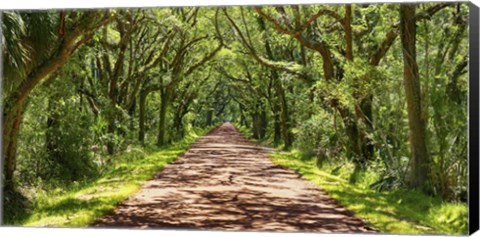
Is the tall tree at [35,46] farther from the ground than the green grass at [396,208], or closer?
farther from the ground

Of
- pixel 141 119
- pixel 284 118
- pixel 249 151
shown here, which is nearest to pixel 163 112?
pixel 141 119

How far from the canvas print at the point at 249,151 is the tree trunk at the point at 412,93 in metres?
0.02

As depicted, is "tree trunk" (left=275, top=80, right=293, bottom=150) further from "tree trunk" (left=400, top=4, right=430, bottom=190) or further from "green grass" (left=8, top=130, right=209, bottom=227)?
"tree trunk" (left=400, top=4, right=430, bottom=190)

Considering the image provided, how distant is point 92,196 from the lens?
9.27 metres

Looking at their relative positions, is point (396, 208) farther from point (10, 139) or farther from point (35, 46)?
point (10, 139)

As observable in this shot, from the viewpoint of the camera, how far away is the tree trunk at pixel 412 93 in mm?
8961

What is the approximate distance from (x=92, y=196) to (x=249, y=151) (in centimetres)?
1022

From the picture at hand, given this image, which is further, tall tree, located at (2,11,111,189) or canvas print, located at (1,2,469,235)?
canvas print, located at (1,2,469,235)

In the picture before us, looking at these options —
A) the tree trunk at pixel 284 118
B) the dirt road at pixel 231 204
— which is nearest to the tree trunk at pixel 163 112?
the tree trunk at pixel 284 118

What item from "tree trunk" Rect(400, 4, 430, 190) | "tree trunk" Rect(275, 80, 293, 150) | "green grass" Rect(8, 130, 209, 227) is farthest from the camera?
"tree trunk" Rect(275, 80, 293, 150)

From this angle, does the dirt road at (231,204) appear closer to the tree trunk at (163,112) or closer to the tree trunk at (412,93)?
the tree trunk at (412,93)

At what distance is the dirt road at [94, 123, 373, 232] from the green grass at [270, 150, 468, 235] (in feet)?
0.78

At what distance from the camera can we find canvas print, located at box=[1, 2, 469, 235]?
7.85 metres

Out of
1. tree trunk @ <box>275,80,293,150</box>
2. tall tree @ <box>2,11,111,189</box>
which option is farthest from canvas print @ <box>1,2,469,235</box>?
tree trunk @ <box>275,80,293,150</box>
